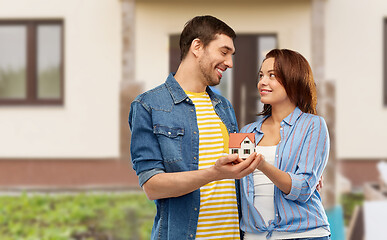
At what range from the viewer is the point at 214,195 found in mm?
2035

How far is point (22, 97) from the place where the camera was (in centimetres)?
935

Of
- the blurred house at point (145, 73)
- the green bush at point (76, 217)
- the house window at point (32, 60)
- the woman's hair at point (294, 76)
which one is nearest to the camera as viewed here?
the woman's hair at point (294, 76)

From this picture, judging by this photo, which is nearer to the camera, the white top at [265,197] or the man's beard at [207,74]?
the white top at [265,197]

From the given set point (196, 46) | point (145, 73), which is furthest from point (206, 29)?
point (145, 73)

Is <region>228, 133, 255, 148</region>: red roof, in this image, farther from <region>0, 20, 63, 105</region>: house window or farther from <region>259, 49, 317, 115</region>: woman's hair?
<region>0, 20, 63, 105</region>: house window

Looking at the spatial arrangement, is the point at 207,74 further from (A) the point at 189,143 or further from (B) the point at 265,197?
(B) the point at 265,197

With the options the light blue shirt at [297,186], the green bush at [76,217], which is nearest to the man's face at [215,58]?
the light blue shirt at [297,186]

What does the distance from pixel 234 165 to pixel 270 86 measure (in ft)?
1.46

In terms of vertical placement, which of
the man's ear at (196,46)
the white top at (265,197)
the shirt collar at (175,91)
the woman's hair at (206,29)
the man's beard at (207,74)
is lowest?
the white top at (265,197)

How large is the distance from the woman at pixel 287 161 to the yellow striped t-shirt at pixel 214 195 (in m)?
0.05

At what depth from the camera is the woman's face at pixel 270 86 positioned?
211 cm

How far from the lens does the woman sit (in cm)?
198

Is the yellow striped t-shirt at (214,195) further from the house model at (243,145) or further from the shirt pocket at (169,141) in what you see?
the house model at (243,145)

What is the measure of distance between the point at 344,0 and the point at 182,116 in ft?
24.4
